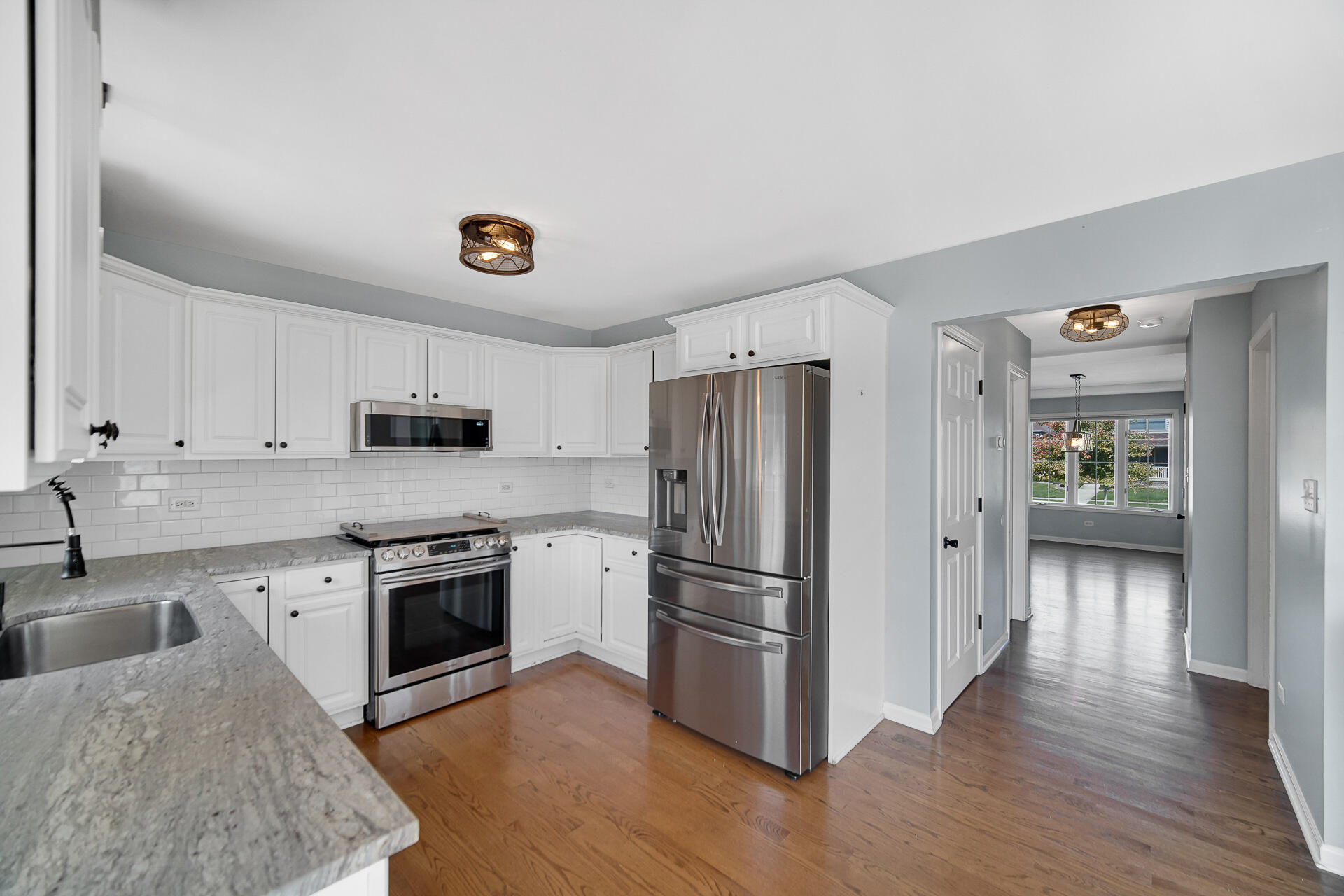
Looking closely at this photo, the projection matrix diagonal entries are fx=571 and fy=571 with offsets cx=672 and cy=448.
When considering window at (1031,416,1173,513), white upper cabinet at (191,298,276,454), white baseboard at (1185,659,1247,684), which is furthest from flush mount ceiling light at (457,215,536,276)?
window at (1031,416,1173,513)

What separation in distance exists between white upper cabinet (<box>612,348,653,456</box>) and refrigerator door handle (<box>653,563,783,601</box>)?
3.67 ft

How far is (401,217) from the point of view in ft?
8.43

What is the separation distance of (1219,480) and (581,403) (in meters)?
4.29

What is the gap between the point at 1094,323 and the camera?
12.9 feet

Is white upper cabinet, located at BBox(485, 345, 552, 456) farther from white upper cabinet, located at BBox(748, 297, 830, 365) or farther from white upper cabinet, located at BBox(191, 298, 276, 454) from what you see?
white upper cabinet, located at BBox(748, 297, 830, 365)

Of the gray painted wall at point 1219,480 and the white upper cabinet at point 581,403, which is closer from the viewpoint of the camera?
the gray painted wall at point 1219,480

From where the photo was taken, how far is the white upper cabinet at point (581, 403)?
4.25 meters

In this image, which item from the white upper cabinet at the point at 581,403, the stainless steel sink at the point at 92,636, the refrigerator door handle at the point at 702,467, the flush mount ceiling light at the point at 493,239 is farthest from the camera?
the white upper cabinet at the point at 581,403

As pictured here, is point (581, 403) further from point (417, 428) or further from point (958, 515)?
point (958, 515)

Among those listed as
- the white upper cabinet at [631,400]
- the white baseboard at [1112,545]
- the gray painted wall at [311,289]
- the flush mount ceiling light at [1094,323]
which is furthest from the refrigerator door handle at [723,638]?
the white baseboard at [1112,545]

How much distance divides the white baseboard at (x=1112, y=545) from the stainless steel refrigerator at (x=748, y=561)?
849cm

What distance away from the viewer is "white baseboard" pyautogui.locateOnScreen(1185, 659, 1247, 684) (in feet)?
12.0

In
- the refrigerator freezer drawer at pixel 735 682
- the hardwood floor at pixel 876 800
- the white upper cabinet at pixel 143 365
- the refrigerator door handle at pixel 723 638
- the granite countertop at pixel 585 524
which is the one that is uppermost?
the white upper cabinet at pixel 143 365

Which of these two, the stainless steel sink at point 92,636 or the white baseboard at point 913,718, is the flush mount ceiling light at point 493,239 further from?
the white baseboard at point 913,718
